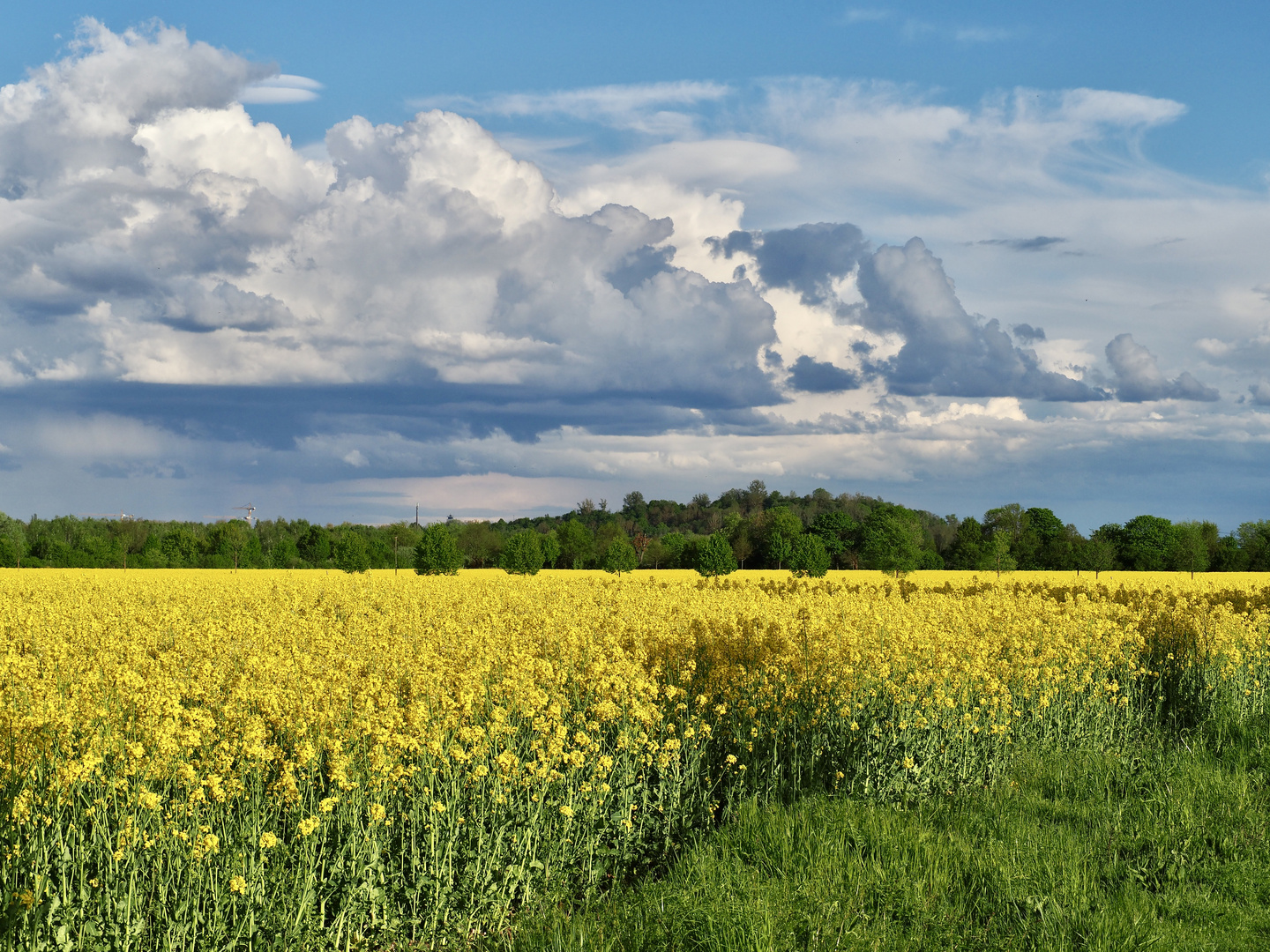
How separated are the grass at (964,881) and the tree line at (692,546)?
38.9 metres

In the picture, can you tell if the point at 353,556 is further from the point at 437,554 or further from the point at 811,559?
the point at 811,559

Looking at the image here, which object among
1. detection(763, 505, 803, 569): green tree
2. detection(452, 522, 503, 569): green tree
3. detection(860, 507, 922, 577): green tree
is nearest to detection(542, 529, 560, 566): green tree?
detection(452, 522, 503, 569): green tree

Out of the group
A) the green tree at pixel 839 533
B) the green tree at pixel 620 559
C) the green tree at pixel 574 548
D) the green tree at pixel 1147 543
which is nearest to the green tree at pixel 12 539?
the green tree at pixel 574 548

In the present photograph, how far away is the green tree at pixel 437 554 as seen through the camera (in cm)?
4938

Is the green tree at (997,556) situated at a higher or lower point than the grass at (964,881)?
higher

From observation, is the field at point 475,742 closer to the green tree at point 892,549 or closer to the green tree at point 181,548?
the green tree at point 892,549

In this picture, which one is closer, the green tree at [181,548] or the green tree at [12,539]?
the green tree at [12,539]

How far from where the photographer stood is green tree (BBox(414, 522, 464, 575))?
49.4 m

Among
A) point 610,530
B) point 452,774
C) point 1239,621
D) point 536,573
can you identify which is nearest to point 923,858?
point 452,774

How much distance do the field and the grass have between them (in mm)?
521

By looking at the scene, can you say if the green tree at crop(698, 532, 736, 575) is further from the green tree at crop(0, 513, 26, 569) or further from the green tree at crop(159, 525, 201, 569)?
the green tree at crop(0, 513, 26, 569)

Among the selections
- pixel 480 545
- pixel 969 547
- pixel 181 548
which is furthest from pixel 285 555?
pixel 969 547

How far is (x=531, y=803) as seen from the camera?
23.1ft

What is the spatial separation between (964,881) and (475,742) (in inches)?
160
